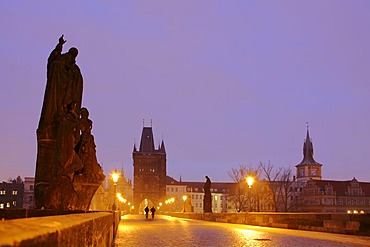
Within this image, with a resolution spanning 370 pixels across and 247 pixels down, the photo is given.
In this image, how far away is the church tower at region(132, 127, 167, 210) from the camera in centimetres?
14762

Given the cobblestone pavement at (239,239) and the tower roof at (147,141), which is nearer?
the cobblestone pavement at (239,239)

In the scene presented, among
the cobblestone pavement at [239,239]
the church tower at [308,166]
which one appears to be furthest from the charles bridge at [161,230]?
the church tower at [308,166]

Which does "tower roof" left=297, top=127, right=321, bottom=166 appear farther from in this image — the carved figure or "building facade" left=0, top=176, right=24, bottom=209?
the carved figure

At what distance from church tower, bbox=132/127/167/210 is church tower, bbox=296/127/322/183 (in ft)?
163

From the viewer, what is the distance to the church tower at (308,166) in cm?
16338

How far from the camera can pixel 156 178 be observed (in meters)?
148

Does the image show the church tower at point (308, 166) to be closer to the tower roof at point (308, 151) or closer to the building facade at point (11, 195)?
the tower roof at point (308, 151)

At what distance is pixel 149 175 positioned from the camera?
148375 mm

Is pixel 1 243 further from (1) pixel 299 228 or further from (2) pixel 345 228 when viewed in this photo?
(1) pixel 299 228

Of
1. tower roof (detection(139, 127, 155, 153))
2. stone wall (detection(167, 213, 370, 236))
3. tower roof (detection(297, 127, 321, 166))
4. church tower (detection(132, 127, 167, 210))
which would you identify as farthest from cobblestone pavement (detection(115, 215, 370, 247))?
tower roof (detection(297, 127, 321, 166))

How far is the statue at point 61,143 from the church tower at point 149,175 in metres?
137

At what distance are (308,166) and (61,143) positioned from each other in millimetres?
161965

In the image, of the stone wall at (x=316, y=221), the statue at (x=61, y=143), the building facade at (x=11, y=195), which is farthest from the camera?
the building facade at (x=11, y=195)

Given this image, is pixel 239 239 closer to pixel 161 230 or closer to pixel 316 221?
pixel 316 221
